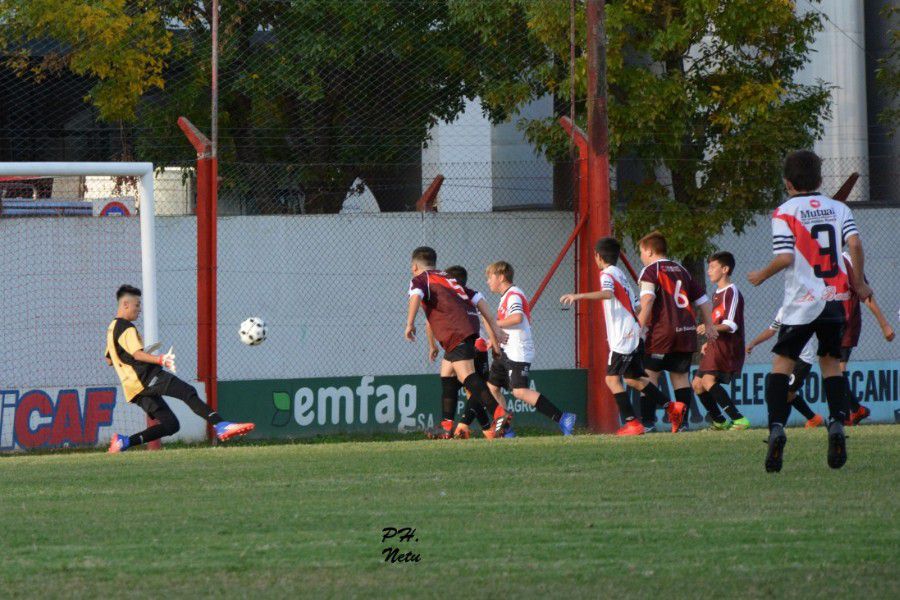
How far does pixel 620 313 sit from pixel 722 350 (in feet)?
3.96

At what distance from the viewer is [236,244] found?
625 inches

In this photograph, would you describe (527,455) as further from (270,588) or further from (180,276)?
(180,276)

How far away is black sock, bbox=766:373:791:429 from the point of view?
7902 millimetres

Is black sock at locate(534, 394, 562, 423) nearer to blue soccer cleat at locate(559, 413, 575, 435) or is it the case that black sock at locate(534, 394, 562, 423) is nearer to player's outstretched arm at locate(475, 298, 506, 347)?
blue soccer cleat at locate(559, 413, 575, 435)

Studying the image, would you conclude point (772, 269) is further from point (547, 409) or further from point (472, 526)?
point (547, 409)

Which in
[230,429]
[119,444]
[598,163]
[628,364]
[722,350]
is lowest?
[119,444]

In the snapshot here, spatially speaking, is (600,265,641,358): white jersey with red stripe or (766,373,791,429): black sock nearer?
(766,373,791,429): black sock

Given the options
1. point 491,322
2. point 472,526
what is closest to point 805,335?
point 472,526

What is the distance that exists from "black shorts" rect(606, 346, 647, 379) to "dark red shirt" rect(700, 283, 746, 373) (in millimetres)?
719

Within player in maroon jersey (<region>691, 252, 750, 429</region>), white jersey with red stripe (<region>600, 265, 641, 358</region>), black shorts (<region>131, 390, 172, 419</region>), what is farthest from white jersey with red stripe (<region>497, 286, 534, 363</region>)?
black shorts (<region>131, 390, 172, 419</region>)

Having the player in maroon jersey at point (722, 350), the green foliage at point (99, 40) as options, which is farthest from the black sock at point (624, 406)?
the green foliage at point (99, 40)

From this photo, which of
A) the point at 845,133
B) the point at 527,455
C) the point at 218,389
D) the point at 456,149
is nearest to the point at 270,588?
the point at 527,455

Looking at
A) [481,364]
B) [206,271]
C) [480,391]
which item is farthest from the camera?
[206,271]

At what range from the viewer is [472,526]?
6.23m
